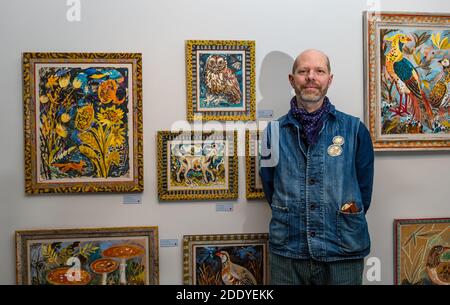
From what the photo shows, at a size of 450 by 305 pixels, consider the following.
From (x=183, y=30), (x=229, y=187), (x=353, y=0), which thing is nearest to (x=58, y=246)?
(x=229, y=187)

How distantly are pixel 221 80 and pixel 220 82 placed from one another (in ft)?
0.04

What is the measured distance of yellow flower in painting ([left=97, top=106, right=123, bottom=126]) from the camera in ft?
5.97

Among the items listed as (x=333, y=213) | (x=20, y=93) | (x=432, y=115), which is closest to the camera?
(x=333, y=213)

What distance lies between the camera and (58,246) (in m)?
1.83

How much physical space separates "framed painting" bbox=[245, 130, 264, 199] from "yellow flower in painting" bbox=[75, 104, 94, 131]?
747mm

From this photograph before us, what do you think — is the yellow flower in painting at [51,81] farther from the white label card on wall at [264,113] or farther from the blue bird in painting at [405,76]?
the blue bird in painting at [405,76]

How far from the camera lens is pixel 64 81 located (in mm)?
1807

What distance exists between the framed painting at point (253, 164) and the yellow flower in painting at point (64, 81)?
2.88 feet

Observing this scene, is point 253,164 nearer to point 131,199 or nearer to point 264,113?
point 264,113

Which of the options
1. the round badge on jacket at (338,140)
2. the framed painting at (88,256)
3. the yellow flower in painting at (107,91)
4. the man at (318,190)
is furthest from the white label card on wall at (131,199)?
the round badge on jacket at (338,140)

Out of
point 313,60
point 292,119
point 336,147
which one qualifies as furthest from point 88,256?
point 313,60

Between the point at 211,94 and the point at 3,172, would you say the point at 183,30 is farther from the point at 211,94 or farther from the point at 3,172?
the point at 3,172

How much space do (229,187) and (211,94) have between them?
18.0 inches

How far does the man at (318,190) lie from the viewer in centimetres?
159
